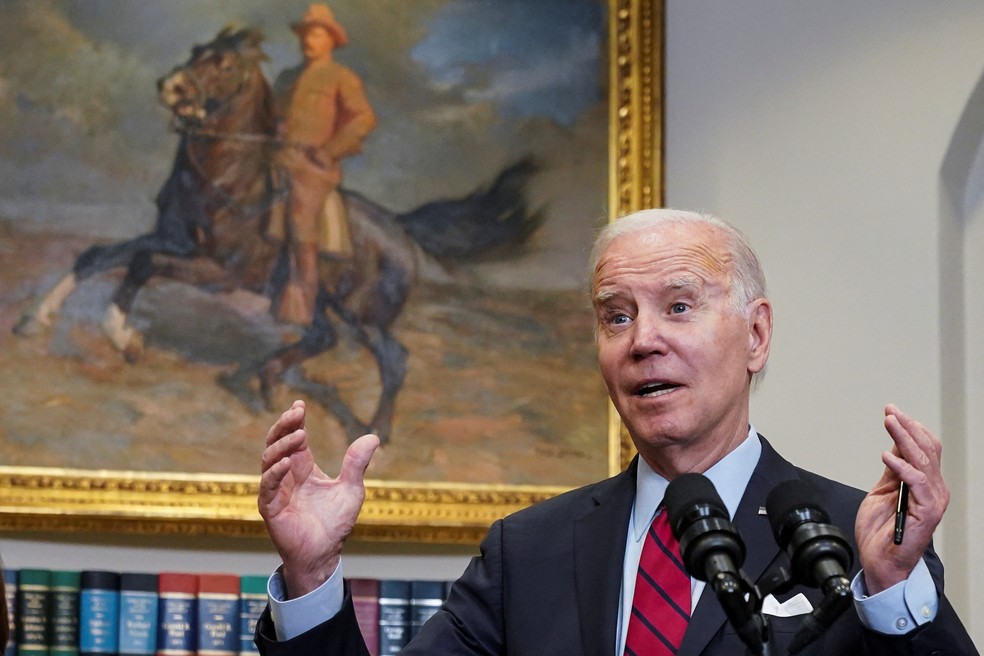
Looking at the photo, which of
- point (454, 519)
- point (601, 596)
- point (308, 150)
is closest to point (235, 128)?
point (308, 150)

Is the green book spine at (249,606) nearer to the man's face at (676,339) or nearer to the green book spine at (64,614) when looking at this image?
the green book spine at (64,614)

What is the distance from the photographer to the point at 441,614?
→ 2.79 meters

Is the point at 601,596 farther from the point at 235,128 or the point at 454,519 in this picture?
the point at 235,128

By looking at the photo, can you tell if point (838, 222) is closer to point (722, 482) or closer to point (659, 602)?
point (722, 482)

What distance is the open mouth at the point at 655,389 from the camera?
267 cm

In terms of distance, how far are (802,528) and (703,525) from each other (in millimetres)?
147

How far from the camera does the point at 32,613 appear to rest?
14.3ft

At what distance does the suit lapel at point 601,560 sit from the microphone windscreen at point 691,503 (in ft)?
2.09

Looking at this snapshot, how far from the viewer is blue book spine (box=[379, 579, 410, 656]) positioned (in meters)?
4.49

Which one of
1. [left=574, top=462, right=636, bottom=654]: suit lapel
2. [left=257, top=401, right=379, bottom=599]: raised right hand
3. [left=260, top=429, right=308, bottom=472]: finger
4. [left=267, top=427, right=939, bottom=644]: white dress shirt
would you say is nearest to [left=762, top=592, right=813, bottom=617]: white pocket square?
[left=267, top=427, right=939, bottom=644]: white dress shirt

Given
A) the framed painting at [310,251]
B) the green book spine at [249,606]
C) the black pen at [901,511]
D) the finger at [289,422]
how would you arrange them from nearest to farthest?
1. the black pen at [901,511]
2. the finger at [289,422]
3. the green book spine at [249,606]
4. the framed painting at [310,251]

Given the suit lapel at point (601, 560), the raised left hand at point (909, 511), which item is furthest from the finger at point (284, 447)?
the raised left hand at point (909, 511)

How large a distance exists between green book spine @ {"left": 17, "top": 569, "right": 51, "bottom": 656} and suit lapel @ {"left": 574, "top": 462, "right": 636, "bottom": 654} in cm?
228

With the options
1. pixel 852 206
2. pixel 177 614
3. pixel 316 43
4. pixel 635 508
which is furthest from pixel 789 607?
pixel 316 43
